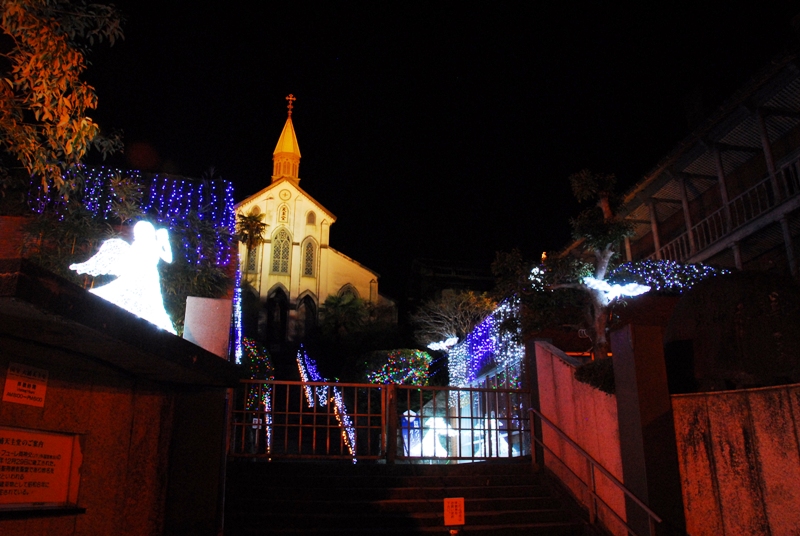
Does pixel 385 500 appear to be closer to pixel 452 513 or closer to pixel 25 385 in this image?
pixel 452 513

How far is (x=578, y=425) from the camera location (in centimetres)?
845

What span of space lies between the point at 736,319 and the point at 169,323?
20.1 feet

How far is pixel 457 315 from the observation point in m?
25.4

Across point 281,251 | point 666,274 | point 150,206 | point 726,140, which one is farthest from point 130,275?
point 281,251

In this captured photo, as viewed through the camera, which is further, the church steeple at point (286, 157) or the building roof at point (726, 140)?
the church steeple at point (286, 157)

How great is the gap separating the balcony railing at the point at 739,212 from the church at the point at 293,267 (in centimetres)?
2188

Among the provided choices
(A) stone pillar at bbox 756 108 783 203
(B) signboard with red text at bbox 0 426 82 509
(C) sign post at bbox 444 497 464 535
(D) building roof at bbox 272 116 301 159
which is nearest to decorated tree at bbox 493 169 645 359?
(C) sign post at bbox 444 497 464 535

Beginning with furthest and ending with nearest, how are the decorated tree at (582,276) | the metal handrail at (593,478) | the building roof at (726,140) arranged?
the building roof at (726,140) < the decorated tree at (582,276) < the metal handrail at (593,478)

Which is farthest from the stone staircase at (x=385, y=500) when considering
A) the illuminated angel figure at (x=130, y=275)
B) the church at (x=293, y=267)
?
the church at (x=293, y=267)

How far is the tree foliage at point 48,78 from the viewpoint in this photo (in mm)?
6041

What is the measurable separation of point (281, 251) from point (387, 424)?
31.8 m

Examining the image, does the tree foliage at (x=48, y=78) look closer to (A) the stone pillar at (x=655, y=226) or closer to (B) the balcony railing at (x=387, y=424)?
(B) the balcony railing at (x=387, y=424)

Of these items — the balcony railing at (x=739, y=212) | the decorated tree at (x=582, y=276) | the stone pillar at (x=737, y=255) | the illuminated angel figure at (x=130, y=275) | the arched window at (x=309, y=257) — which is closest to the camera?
the illuminated angel figure at (x=130, y=275)

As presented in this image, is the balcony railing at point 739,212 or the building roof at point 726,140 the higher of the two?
the building roof at point 726,140
